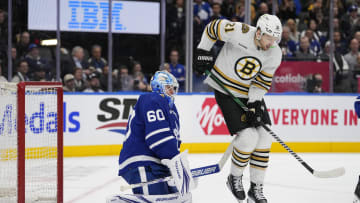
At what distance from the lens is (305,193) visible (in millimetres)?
3740

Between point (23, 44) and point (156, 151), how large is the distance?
4.42m

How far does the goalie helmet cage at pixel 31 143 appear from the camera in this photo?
9.14ft

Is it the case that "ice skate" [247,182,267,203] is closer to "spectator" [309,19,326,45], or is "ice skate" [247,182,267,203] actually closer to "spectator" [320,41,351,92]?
"spectator" [320,41,351,92]

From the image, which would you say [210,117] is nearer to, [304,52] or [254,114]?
[304,52]

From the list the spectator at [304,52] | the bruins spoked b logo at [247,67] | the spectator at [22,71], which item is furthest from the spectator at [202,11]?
the bruins spoked b logo at [247,67]

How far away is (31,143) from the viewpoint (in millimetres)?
3057

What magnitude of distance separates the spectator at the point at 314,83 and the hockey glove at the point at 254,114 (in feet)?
11.9

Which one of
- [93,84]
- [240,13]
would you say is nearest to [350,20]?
[240,13]

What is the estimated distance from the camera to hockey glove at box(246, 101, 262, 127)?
3.06m

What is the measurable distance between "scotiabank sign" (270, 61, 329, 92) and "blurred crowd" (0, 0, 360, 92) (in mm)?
65

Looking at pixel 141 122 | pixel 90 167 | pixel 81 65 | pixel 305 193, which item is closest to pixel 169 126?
pixel 141 122

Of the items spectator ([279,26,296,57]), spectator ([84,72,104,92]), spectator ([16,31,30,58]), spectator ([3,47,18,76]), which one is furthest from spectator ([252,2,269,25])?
spectator ([3,47,18,76])

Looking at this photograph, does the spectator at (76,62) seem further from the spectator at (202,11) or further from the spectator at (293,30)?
the spectator at (293,30)

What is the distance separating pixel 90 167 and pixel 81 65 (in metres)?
1.76
